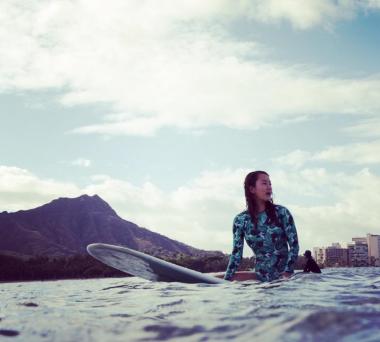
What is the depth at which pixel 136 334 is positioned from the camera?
10.7 feet

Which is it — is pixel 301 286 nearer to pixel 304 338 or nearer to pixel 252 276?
pixel 252 276

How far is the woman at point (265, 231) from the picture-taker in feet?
25.4

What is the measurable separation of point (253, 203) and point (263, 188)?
381mm

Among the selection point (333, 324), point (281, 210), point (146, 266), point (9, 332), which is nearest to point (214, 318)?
point (333, 324)

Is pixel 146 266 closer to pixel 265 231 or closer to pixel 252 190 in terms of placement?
pixel 265 231

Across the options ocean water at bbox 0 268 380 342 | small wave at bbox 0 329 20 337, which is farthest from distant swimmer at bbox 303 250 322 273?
small wave at bbox 0 329 20 337

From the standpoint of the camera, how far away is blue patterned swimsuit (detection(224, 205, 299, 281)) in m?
7.69

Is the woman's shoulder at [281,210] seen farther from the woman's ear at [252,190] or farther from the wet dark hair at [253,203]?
the woman's ear at [252,190]

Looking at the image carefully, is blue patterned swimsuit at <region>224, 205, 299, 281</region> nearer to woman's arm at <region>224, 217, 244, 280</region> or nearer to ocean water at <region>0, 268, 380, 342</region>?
woman's arm at <region>224, 217, 244, 280</region>

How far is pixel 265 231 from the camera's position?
307 inches

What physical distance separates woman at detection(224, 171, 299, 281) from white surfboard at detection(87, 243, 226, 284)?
669 millimetres

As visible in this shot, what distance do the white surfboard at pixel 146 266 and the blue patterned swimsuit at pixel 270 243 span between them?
67 cm

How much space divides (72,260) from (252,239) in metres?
123

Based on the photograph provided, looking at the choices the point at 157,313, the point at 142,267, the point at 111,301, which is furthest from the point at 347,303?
the point at 142,267
